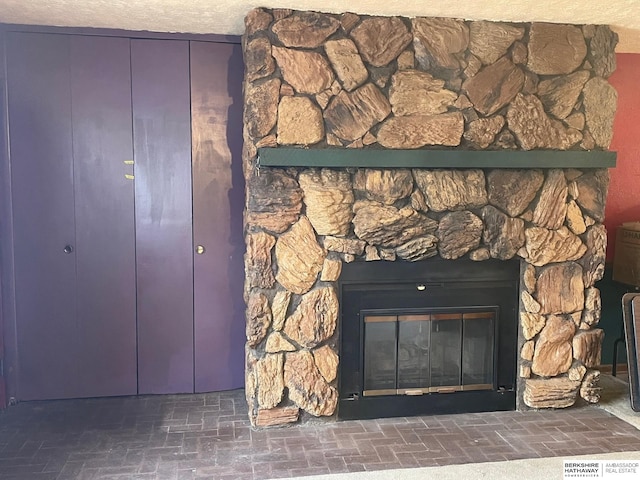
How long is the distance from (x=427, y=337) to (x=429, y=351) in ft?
0.27

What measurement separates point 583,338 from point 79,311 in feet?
9.37

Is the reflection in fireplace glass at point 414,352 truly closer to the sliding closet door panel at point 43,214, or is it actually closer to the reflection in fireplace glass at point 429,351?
the reflection in fireplace glass at point 429,351

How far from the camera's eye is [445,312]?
3.06 m

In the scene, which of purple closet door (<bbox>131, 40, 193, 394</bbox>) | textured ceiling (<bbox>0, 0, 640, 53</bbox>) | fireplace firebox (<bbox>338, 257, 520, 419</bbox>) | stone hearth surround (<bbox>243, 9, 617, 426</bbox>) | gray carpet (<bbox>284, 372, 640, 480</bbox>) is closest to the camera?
gray carpet (<bbox>284, 372, 640, 480</bbox>)

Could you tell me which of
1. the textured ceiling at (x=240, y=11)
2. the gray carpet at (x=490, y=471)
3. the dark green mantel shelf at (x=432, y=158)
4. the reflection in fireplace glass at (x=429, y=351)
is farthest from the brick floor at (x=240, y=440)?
the textured ceiling at (x=240, y=11)

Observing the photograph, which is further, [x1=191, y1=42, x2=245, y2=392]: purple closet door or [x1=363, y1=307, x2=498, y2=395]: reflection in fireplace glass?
[x1=191, y1=42, x2=245, y2=392]: purple closet door

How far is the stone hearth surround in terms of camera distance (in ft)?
9.16

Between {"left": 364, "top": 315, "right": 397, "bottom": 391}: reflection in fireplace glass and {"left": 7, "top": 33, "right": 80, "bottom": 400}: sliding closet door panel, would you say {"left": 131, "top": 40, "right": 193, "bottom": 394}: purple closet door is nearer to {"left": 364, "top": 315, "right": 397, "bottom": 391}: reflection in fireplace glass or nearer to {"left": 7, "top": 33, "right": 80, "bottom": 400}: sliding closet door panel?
{"left": 7, "top": 33, "right": 80, "bottom": 400}: sliding closet door panel

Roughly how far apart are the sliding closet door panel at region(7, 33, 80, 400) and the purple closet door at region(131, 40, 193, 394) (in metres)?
0.38

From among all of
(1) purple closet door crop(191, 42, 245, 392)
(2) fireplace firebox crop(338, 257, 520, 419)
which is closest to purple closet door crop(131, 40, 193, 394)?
(1) purple closet door crop(191, 42, 245, 392)

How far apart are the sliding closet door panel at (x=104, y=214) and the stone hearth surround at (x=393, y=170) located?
78 cm

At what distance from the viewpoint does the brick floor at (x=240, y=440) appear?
251 centimetres

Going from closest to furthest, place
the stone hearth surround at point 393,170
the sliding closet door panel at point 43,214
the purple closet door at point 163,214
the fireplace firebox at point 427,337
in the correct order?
the stone hearth surround at point 393,170
the fireplace firebox at point 427,337
the sliding closet door panel at point 43,214
the purple closet door at point 163,214

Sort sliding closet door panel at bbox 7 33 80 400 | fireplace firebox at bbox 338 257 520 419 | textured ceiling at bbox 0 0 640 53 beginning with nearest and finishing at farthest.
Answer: textured ceiling at bbox 0 0 640 53 → fireplace firebox at bbox 338 257 520 419 → sliding closet door panel at bbox 7 33 80 400
